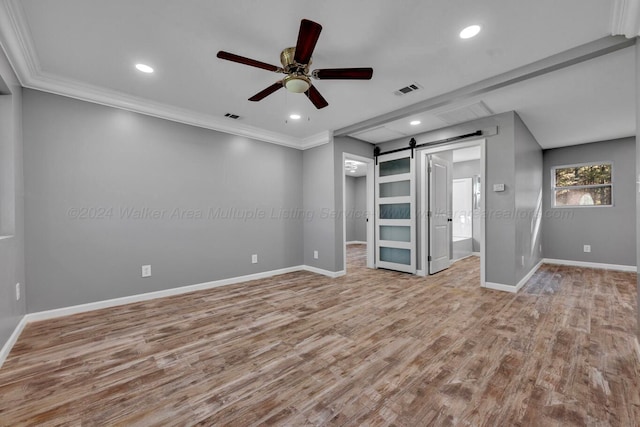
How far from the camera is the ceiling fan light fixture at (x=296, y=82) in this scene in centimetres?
222

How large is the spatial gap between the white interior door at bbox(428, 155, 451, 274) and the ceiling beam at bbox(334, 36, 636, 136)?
145 cm

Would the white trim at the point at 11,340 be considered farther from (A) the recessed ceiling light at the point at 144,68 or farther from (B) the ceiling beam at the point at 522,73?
(B) the ceiling beam at the point at 522,73

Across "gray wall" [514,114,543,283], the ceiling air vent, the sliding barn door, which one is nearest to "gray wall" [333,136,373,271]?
the sliding barn door

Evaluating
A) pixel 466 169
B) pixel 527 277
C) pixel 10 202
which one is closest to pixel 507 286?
pixel 527 277

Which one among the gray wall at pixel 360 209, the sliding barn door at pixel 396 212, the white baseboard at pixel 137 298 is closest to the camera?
the white baseboard at pixel 137 298

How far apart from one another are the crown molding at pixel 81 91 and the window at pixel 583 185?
17.5 ft

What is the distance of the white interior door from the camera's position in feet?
15.6

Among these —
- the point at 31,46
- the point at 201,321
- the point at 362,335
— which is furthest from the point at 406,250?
the point at 31,46

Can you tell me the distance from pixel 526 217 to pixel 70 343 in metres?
6.07

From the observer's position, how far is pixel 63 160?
2.92 m

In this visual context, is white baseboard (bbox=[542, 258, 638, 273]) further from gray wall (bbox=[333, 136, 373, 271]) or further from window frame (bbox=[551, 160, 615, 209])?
gray wall (bbox=[333, 136, 373, 271])

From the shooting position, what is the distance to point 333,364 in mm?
1973

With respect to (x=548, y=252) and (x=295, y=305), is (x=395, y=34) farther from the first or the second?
(x=548, y=252)

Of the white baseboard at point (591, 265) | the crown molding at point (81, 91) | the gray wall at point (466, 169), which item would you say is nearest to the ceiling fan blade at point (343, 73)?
the crown molding at point (81, 91)
